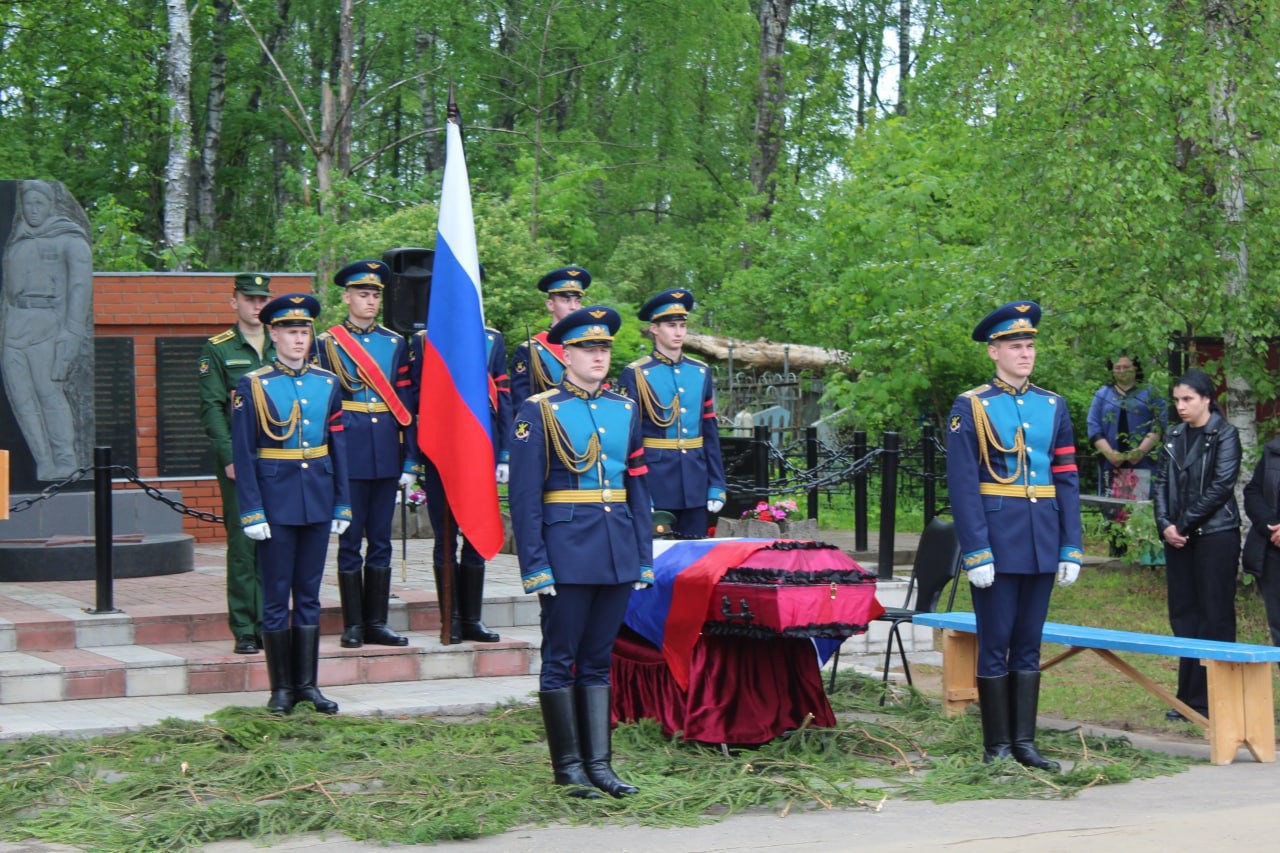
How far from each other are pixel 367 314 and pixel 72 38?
16259 millimetres

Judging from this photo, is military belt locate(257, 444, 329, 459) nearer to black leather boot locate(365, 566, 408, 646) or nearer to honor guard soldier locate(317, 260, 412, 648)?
honor guard soldier locate(317, 260, 412, 648)

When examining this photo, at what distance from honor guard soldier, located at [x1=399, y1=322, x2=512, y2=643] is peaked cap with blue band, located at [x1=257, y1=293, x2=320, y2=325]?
1.01 meters

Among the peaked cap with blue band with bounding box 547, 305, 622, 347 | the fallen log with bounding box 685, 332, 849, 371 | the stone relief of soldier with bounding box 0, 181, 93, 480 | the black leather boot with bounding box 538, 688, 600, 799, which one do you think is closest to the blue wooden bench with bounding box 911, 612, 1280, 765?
the black leather boot with bounding box 538, 688, 600, 799

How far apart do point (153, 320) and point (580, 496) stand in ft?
27.1

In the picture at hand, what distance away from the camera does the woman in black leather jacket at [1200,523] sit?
27.3ft

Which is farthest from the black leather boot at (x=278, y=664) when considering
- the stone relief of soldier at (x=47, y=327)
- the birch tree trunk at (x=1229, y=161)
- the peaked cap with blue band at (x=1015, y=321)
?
the birch tree trunk at (x=1229, y=161)

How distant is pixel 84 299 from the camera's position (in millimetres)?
12250

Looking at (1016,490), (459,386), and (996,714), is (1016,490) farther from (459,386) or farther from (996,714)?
(459,386)

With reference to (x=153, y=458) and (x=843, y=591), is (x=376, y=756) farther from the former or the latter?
(x=153, y=458)

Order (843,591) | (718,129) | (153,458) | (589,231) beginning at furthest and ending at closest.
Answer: (718,129) → (589,231) → (153,458) → (843,591)

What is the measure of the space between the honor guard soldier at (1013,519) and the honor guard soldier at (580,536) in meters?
1.50

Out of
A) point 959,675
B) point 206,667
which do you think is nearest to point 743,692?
point 959,675

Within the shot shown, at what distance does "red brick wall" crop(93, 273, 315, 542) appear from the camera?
1370 cm

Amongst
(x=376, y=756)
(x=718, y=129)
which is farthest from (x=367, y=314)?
(x=718, y=129)
